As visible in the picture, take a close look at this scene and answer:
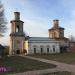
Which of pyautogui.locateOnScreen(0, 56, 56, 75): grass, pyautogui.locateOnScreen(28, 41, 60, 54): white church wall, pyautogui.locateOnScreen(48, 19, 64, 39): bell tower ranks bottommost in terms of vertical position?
pyautogui.locateOnScreen(0, 56, 56, 75): grass

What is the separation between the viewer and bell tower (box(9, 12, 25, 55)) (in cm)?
6362

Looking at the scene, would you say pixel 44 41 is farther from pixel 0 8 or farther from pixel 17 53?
pixel 0 8

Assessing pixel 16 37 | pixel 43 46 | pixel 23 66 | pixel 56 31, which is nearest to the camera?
pixel 23 66

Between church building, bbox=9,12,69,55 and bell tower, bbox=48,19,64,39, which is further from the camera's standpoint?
bell tower, bbox=48,19,64,39

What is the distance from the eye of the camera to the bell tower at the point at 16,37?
63625mm

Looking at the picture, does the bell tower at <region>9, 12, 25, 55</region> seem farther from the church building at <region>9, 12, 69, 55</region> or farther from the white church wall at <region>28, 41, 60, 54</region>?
the white church wall at <region>28, 41, 60, 54</region>

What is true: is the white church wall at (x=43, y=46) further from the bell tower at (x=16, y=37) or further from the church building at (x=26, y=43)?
the bell tower at (x=16, y=37)

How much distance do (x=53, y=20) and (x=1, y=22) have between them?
32800 mm

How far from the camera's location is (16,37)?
63.9 m

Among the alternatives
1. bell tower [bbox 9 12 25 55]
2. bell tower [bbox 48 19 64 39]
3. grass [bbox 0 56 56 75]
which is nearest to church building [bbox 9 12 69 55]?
bell tower [bbox 9 12 25 55]

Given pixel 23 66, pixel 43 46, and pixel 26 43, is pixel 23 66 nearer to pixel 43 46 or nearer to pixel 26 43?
pixel 26 43

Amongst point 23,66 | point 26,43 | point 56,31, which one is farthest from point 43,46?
point 23,66

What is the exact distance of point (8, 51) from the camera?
68938 mm

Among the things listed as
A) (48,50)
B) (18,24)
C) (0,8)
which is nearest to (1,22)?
(0,8)
